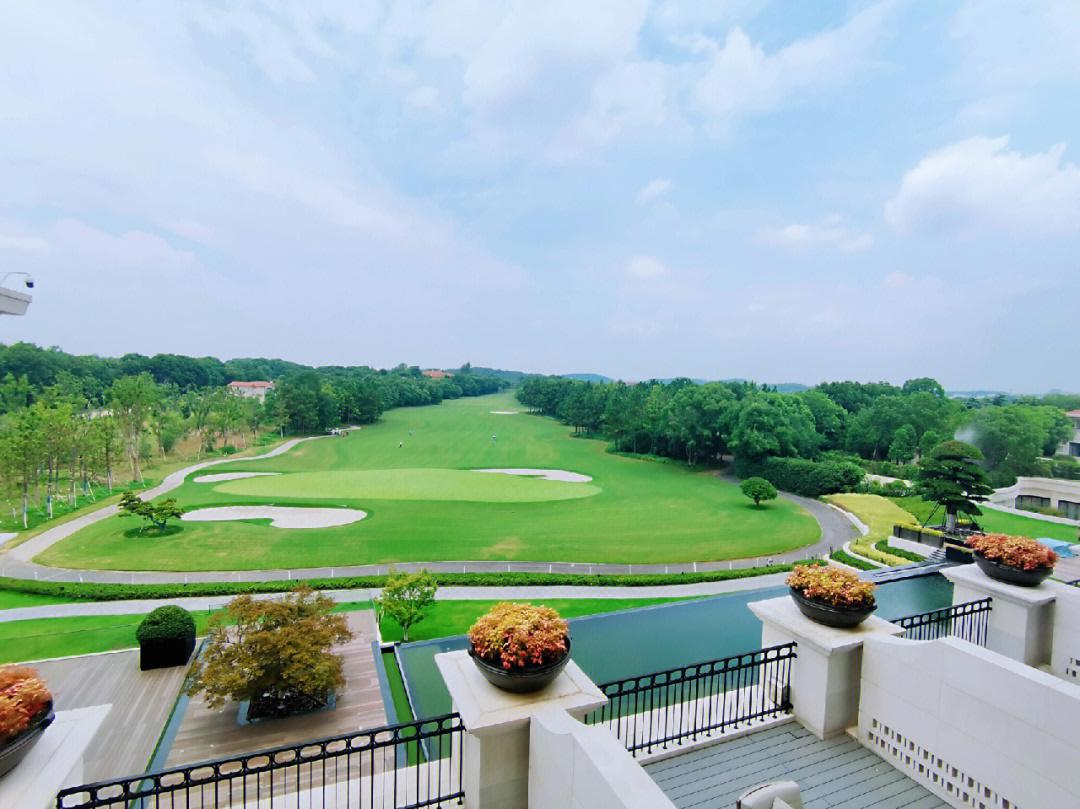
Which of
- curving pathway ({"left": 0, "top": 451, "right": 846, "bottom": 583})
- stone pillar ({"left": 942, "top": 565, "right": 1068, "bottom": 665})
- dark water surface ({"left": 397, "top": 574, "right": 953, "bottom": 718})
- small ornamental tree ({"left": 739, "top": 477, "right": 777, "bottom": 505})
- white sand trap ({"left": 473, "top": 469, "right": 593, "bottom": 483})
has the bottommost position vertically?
curving pathway ({"left": 0, "top": 451, "right": 846, "bottom": 583})

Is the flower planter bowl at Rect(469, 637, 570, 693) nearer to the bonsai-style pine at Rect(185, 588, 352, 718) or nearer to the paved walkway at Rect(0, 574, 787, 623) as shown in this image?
the bonsai-style pine at Rect(185, 588, 352, 718)

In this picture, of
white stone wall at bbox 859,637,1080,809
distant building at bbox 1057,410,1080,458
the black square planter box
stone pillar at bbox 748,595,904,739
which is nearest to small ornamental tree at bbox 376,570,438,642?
the black square planter box

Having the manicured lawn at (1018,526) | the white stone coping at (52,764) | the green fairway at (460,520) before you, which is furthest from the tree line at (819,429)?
the white stone coping at (52,764)

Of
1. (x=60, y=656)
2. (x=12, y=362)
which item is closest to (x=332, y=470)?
(x=60, y=656)

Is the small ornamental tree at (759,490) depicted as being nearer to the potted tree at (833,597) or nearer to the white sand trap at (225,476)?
the potted tree at (833,597)

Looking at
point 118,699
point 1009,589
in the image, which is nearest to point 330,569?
point 118,699

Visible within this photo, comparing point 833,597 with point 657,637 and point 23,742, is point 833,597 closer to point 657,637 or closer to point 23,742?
point 23,742

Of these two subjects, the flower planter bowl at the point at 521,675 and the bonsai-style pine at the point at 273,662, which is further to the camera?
the bonsai-style pine at the point at 273,662
